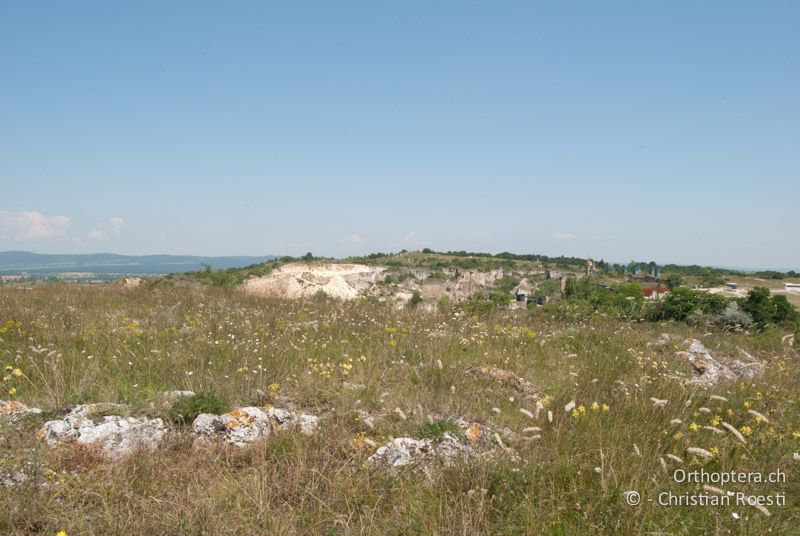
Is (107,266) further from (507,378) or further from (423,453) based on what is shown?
Answer: (423,453)

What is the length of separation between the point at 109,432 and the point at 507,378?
4074 millimetres

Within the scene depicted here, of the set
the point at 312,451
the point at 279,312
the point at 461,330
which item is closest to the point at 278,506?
the point at 312,451

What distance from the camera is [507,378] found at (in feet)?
17.5

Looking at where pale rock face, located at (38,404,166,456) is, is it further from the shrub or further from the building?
the building

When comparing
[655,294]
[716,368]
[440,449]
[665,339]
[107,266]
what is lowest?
[107,266]

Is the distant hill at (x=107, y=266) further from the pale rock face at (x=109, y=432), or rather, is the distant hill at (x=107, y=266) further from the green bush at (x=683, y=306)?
the pale rock face at (x=109, y=432)

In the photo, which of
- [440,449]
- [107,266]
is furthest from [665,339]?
[107,266]

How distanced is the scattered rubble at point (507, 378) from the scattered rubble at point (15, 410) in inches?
172

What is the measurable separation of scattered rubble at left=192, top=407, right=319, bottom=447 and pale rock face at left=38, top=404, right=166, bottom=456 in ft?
1.07

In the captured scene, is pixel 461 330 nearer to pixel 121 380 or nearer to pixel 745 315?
pixel 121 380

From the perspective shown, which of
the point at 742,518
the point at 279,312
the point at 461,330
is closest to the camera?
the point at 742,518

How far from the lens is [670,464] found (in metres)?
3.16

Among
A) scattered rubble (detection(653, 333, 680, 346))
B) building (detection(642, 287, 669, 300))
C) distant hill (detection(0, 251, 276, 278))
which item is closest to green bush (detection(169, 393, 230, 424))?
scattered rubble (detection(653, 333, 680, 346))

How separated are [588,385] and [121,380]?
5288 millimetres
